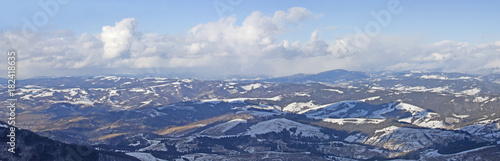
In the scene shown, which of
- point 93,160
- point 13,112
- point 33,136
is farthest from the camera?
point 93,160

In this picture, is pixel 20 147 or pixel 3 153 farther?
pixel 20 147

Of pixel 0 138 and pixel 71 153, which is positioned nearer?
pixel 0 138

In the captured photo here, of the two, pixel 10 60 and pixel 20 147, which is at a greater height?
pixel 10 60

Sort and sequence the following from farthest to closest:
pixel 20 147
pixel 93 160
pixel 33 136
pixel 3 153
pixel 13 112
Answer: pixel 93 160 < pixel 33 136 < pixel 20 147 < pixel 3 153 < pixel 13 112

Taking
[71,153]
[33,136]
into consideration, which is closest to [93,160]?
[71,153]

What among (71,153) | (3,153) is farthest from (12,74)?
(71,153)

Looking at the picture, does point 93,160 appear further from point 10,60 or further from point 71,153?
point 10,60

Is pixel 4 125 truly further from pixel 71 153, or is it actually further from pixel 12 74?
pixel 12 74

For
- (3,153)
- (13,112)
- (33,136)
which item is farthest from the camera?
(33,136)

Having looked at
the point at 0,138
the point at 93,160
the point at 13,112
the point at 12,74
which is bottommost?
the point at 93,160
